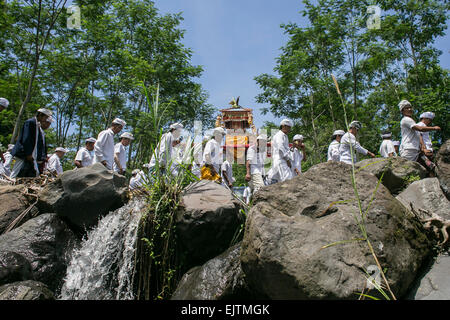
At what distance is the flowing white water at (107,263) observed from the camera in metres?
4.14

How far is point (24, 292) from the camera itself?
11.0 feet

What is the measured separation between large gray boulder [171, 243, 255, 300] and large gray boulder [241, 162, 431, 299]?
37 cm

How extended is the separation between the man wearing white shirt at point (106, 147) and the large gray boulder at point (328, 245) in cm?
524

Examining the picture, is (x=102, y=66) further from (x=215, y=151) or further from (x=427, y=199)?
(x=427, y=199)

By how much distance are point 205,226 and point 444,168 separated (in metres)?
2.79

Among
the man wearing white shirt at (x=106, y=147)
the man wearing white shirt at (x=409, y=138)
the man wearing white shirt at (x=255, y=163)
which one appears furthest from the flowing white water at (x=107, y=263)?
the man wearing white shirt at (x=409, y=138)

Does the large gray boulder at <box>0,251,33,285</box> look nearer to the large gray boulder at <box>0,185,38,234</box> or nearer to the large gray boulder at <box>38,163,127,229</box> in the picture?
the large gray boulder at <box>38,163,127,229</box>

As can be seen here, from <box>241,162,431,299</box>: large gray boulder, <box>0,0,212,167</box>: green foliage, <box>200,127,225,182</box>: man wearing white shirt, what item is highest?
<box>0,0,212,167</box>: green foliage

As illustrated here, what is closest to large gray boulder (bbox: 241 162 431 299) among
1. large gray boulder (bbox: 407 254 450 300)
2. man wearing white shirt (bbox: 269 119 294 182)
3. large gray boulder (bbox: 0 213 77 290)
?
large gray boulder (bbox: 407 254 450 300)

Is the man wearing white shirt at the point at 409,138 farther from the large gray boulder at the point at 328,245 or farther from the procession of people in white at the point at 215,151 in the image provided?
the large gray boulder at the point at 328,245

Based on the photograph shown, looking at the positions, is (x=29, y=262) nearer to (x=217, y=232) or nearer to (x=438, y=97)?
(x=217, y=232)

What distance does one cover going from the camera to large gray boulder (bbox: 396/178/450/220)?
354cm

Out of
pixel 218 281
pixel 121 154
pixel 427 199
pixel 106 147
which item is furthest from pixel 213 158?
pixel 427 199

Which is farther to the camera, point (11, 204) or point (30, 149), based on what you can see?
point (30, 149)
